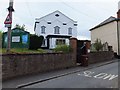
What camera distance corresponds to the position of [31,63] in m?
15.2

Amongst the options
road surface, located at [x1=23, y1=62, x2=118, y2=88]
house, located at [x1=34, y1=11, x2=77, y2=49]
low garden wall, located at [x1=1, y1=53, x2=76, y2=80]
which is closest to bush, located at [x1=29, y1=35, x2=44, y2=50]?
low garden wall, located at [x1=1, y1=53, x2=76, y2=80]

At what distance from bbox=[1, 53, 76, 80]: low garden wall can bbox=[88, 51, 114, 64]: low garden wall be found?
186 inches

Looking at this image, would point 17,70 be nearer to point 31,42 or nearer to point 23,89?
point 23,89

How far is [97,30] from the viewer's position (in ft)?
147

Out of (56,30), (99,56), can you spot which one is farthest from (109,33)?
(56,30)

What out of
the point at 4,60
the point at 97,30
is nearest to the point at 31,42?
the point at 4,60

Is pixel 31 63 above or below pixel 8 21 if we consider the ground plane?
below

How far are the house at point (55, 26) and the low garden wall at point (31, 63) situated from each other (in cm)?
2997

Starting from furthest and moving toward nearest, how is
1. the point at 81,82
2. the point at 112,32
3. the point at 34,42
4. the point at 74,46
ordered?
the point at 112,32 → the point at 34,42 → the point at 74,46 → the point at 81,82

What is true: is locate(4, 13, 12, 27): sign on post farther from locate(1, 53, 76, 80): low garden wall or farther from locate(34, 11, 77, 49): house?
locate(34, 11, 77, 49): house

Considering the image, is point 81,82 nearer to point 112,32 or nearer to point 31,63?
point 31,63

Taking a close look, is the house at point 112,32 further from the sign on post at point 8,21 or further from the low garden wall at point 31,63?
the sign on post at point 8,21

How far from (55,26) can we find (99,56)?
26686mm

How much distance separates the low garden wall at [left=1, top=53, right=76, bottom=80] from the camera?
13043 millimetres
